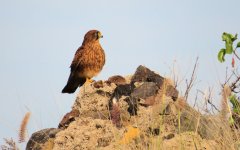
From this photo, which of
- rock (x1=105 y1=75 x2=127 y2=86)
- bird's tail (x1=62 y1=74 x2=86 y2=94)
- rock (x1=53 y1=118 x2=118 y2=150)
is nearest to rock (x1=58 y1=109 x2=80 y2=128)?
rock (x1=53 y1=118 x2=118 y2=150)

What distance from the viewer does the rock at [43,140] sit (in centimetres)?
740

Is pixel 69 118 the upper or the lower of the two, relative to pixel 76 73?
lower

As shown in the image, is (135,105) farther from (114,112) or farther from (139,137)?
(114,112)

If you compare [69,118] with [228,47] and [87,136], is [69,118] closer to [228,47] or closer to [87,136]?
[87,136]

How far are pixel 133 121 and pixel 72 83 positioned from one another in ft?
9.03

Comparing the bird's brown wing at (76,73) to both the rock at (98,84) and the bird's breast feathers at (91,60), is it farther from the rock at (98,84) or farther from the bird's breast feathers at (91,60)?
the rock at (98,84)

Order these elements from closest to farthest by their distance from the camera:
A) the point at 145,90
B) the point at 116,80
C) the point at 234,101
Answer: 1. the point at 234,101
2. the point at 145,90
3. the point at 116,80

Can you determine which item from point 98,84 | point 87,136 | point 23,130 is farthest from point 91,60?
point 23,130

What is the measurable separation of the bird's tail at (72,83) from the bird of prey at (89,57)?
110 mm

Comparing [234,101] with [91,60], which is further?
[91,60]

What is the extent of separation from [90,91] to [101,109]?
1.18 ft

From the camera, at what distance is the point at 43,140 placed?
7.69m

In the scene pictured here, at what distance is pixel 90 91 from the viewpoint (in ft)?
25.6

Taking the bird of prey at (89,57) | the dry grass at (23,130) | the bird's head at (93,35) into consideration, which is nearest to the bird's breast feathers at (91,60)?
the bird of prey at (89,57)
